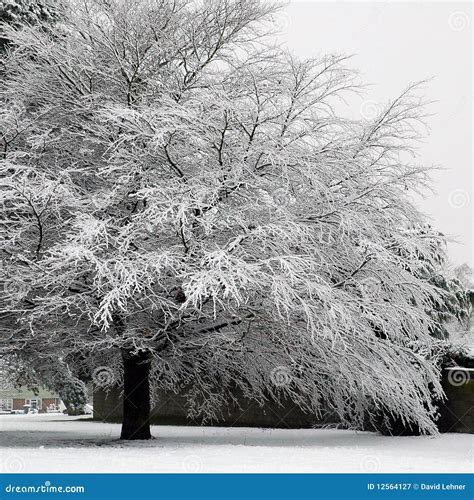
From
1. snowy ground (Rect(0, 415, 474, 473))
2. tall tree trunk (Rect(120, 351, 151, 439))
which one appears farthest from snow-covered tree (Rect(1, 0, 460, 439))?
snowy ground (Rect(0, 415, 474, 473))

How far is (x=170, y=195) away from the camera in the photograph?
13.0 m

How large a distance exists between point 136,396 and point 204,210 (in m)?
4.19

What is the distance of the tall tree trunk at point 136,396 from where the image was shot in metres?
15.5

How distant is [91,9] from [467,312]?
33.3 feet

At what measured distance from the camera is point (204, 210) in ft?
44.3

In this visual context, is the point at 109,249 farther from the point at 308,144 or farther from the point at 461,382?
the point at 461,382

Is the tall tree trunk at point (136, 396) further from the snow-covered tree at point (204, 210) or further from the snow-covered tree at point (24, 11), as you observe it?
the snow-covered tree at point (24, 11)

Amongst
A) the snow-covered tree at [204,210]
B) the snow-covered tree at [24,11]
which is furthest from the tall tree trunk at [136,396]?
the snow-covered tree at [24,11]

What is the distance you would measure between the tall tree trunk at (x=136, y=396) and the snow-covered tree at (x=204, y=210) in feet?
0.20

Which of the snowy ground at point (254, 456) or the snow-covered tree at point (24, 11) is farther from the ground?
the snow-covered tree at point (24, 11)

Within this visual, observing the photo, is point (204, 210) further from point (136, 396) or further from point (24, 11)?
point (24, 11)

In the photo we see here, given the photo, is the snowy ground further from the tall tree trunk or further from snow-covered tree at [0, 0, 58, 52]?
snow-covered tree at [0, 0, 58, 52]

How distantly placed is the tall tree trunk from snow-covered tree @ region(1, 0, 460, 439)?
59 mm

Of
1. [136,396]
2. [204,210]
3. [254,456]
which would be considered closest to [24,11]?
[204,210]
